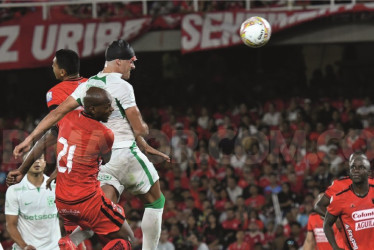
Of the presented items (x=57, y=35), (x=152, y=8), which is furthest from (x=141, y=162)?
(x=152, y=8)

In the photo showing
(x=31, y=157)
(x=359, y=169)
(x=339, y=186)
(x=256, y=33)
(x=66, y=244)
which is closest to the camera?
(x=66, y=244)

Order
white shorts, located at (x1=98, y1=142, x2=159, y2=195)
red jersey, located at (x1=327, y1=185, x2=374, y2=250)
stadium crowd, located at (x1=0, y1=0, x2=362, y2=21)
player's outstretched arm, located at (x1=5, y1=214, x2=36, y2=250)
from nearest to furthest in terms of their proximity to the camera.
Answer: white shorts, located at (x1=98, y1=142, x2=159, y2=195) → red jersey, located at (x1=327, y1=185, x2=374, y2=250) → player's outstretched arm, located at (x1=5, y1=214, x2=36, y2=250) → stadium crowd, located at (x1=0, y1=0, x2=362, y2=21)

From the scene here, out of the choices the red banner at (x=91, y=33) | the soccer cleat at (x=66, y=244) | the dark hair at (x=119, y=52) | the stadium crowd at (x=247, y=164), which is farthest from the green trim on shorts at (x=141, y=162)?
the red banner at (x=91, y=33)

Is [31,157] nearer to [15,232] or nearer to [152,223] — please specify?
[152,223]

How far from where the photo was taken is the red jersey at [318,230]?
971cm

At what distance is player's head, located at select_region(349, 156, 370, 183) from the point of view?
807 cm

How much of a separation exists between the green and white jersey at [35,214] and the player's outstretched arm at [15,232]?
0.08 metres

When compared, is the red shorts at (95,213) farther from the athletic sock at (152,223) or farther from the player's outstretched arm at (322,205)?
the player's outstretched arm at (322,205)

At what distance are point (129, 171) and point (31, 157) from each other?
3.02 ft

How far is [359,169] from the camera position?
8.09m

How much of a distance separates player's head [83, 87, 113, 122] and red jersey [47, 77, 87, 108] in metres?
0.89

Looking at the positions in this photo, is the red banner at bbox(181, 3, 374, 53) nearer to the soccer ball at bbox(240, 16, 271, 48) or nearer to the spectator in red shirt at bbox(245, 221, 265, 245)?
the spectator in red shirt at bbox(245, 221, 265, 245)

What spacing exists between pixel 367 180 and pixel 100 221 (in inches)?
130

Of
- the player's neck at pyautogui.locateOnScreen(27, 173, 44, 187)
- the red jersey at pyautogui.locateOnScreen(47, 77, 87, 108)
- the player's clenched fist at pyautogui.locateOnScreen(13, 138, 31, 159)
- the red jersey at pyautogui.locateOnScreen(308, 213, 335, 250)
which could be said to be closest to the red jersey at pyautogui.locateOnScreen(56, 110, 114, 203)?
the player's clenched fist at pyautogui.locateOnScreen(13, 138, 31, 159)
